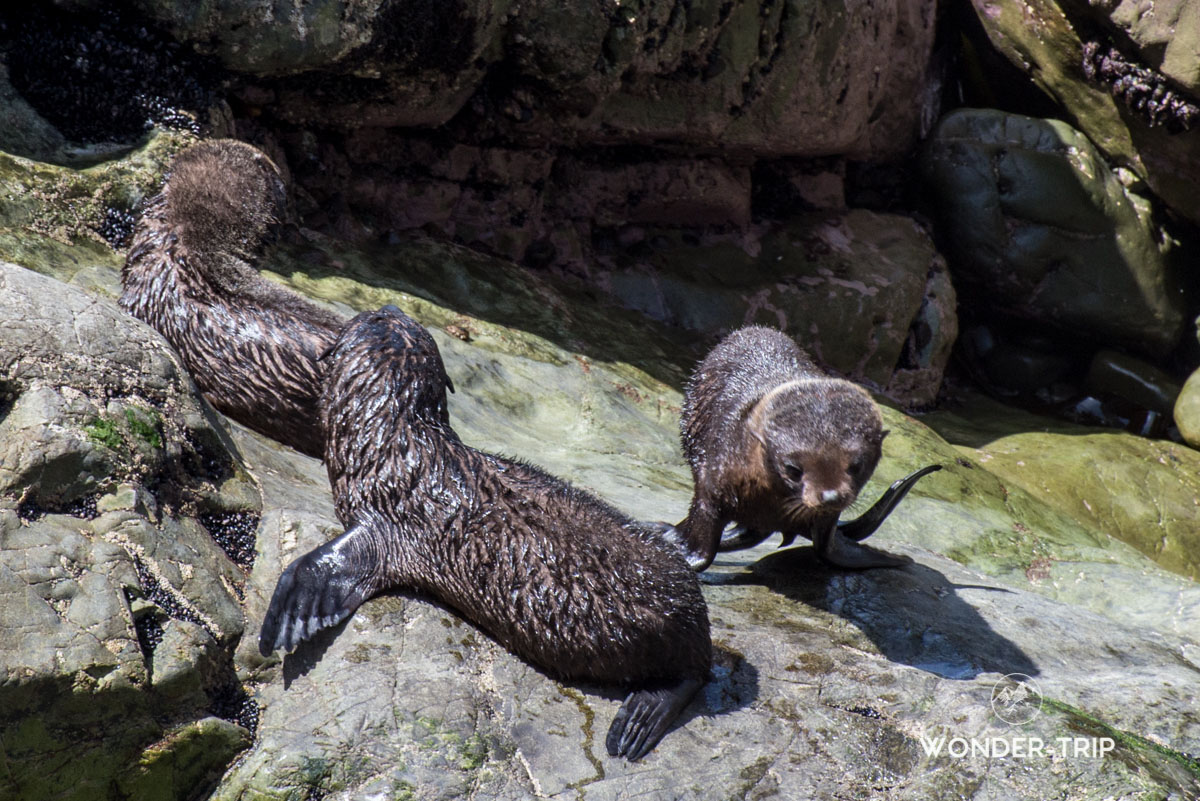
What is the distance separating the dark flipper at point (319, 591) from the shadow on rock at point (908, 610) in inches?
71.7

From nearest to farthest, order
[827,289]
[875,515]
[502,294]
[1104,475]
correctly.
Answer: [875,515], [502,294], [1104,475], [827,289]

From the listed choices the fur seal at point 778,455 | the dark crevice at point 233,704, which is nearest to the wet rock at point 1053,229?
the fur seal at point 778,455

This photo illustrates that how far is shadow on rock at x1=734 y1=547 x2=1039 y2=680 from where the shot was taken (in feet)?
13.5

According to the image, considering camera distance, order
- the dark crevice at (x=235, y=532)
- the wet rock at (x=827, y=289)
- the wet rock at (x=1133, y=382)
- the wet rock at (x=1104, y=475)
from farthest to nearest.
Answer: the wet rock at (x=1133, y=382) → the wet rock at (x=827, y=289) → the wet rock at (x=1104, y=475) → the dark crevice at (x=235, y=532)

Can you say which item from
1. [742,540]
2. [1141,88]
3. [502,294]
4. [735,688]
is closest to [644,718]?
[735,688]

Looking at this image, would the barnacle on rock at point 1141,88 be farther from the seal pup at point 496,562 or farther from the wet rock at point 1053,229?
the seal pup at point 496,562


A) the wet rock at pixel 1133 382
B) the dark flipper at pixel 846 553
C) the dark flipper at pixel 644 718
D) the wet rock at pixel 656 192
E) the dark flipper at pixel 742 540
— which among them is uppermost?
the wet rock at pixel 656 192

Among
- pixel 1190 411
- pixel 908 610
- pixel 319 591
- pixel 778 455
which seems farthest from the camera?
pixel 1190 411

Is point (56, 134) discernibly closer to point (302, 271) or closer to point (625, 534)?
point (302, 271)

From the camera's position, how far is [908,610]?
448 cm

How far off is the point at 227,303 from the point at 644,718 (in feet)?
10.00

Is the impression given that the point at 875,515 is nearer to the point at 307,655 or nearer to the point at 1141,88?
the point at 307,655

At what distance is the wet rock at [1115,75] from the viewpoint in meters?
8.97

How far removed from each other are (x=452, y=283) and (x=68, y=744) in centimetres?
505
